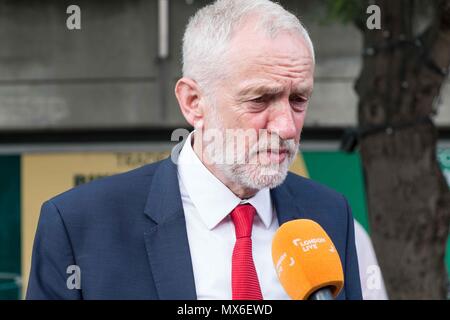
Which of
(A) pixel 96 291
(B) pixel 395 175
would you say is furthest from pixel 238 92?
(B) pixel 395 175

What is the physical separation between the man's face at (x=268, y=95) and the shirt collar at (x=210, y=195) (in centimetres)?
11

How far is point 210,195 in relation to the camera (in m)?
2.63

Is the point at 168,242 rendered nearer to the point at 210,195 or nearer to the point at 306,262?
the point at 210,195

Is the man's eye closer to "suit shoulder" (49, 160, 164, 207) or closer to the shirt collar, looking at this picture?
the shirt collar

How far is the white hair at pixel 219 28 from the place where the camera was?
2486 millimetres

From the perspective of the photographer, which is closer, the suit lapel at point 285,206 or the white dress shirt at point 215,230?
the white dress shirt at point 215,230

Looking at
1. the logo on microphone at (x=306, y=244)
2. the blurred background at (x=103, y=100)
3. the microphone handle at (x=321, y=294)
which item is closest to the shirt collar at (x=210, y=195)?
the logo on microphone at (x=306, y=244)

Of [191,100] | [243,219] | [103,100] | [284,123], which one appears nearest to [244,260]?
[243,219]

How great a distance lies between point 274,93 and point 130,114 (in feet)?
22.2

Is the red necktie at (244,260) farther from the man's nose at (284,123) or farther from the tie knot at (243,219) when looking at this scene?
the man's nose at (284,123)

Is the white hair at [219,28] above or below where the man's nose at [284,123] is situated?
above

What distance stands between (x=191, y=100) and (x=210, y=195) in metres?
0.28

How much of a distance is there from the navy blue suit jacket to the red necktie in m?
0.10

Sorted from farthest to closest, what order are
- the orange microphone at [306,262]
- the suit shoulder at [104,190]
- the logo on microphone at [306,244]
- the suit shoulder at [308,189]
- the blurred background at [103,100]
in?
the blurred background at [103,100]
the suit shoulder at [308,189]
the suit shoulder at [104,190]
the logo on microphone at [306,244]
the orange microphone at [306,262]
